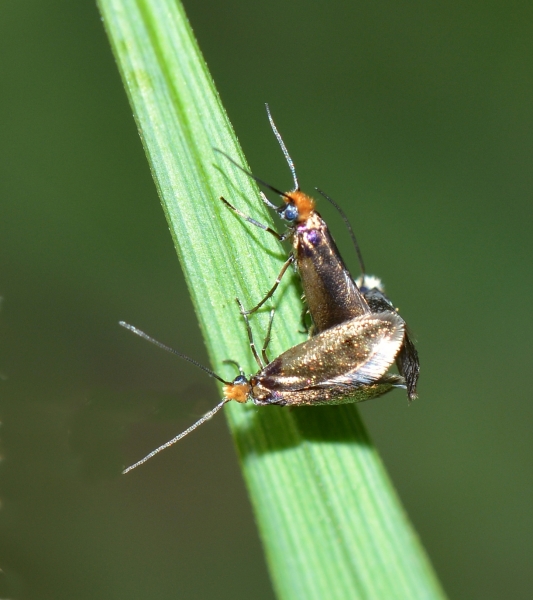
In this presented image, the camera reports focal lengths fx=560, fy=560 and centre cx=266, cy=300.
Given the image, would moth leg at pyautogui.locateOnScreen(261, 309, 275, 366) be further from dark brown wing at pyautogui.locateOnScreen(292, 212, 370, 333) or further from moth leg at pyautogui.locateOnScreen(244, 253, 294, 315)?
dark brown wing at pyautogui.locateOnScreen(292, 212, 370, 333)

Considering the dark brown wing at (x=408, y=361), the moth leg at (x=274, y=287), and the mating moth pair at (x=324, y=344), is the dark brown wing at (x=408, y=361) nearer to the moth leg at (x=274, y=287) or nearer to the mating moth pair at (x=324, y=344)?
the mating moth pair at (x=324, y=344)

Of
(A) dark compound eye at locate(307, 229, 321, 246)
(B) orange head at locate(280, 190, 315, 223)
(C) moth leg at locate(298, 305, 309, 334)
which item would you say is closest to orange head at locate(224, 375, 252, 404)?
(C) moth leg at locate(298, 305, 309, 334)

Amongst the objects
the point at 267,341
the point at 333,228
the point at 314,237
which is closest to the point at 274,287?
the point at 267,341

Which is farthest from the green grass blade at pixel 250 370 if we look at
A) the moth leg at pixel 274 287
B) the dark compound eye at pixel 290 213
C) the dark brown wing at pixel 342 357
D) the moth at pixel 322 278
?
the dark compound eye at pixel 290 213

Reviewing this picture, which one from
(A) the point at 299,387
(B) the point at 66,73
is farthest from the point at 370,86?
(A) the point at 299,387

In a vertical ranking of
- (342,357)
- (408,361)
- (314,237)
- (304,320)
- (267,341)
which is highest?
(314,237)

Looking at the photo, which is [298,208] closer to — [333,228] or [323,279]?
[323,279]
